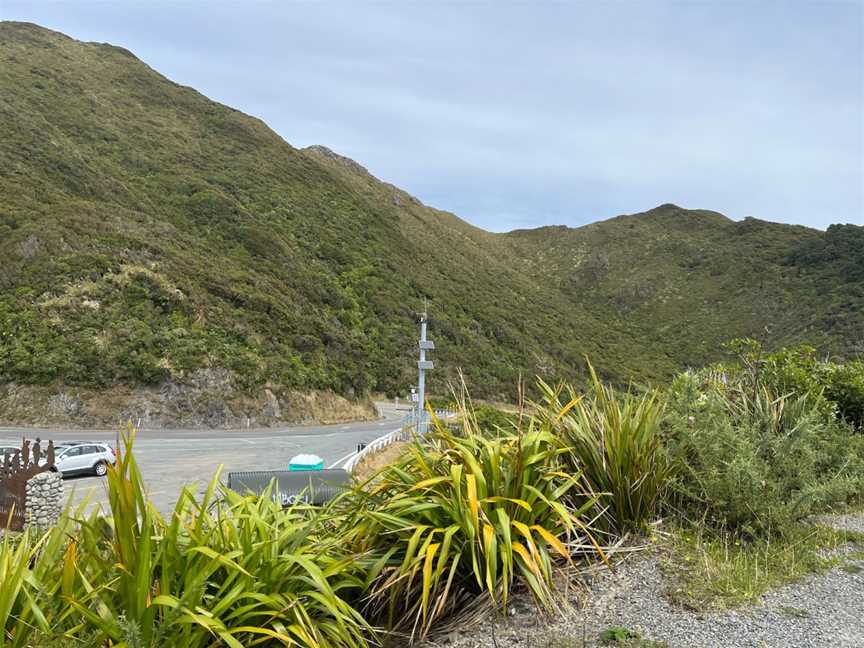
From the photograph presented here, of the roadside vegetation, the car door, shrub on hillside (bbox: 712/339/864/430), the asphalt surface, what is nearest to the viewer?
the roadside vegetation

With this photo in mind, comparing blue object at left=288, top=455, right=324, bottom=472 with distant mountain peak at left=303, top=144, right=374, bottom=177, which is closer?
blue object at left=288, top=455, right=324, bottom=472

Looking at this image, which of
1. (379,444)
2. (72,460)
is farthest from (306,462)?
(72,460)

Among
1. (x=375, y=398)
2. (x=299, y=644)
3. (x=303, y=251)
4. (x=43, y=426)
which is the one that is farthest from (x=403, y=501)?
(x=303, y=251)

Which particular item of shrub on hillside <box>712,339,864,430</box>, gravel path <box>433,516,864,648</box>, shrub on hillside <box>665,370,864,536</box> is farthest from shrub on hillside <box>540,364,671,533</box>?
shrub on hillside <box>712,339,864,430</box>

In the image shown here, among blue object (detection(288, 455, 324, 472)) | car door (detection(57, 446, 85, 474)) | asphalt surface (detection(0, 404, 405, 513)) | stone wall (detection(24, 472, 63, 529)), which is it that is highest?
stone wall (detection(24, 472, 63, 529))

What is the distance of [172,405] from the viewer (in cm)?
3269

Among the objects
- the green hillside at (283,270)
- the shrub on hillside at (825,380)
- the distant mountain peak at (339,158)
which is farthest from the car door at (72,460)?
the distant mountain peak at (339,158)

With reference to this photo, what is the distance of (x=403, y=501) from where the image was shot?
385 centimetres

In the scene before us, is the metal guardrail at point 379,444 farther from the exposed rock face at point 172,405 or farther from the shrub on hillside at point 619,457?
the exposed rock face at point 172,405

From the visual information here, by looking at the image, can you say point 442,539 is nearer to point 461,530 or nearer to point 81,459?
point 461,530

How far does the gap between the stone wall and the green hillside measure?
22.1m

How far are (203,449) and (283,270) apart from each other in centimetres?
2824

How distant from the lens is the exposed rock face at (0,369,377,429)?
29.6 meters

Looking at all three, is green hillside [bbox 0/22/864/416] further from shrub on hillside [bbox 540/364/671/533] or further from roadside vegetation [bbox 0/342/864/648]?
shrub on hillside [bbox 540/364/671/533]
